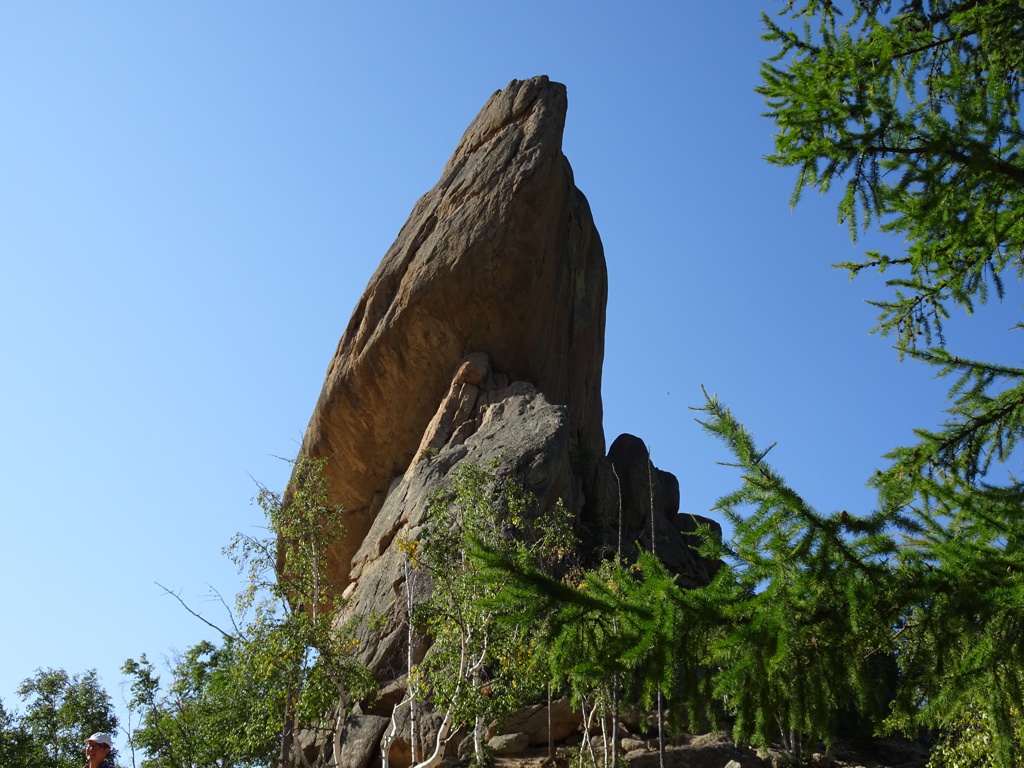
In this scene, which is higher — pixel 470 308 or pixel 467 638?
pixel 470 308

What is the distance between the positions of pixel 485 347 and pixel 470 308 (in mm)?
1286

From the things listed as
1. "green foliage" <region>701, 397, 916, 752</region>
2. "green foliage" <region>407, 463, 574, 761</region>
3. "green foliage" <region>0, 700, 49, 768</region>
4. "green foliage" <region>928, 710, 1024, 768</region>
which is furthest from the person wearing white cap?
"green foliage" <region>0, 700, 49, 768</region>

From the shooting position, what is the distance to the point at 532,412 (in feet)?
75.6

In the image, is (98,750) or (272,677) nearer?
(98,750)

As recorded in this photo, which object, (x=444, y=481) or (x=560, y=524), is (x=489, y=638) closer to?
(x=560, y=524)

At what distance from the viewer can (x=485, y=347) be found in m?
26.7

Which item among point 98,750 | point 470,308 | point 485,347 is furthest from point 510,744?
point 470,308

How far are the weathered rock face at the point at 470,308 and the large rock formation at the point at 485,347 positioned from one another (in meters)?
0.05

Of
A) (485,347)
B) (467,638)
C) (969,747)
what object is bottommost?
(969,747)

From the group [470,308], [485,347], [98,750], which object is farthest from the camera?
[485,347]

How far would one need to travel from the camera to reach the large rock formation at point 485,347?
82.6 ft

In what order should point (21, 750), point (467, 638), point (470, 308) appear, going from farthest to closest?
1. point (470, 308)
2. point (21, 750)
3. point (467, 638)

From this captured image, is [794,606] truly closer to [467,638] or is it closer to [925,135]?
[925,135]

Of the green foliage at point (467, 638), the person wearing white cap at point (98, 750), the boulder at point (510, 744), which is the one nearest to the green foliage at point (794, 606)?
the person wearing white cap at point (98, 750)
